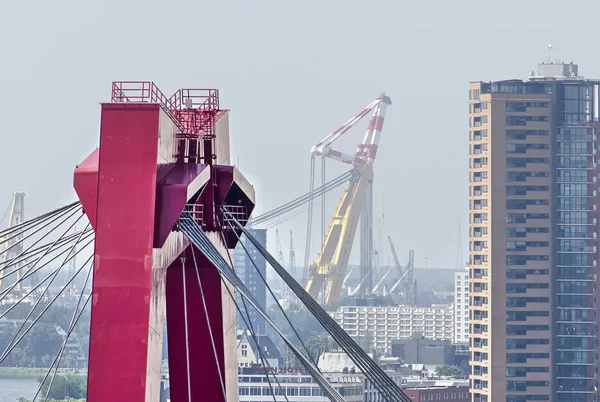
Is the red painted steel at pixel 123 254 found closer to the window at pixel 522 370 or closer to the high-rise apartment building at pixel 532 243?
the high-rise apartment building at pixel 532 243

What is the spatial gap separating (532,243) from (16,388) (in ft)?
140

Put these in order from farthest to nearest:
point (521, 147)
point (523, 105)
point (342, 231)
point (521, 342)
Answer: point (342, 231), point (521, 147), point (523, 105), point (521, 342)

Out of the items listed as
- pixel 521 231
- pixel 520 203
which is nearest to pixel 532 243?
pixel 521 231

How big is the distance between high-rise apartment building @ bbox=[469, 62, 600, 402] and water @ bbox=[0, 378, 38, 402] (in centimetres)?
2900

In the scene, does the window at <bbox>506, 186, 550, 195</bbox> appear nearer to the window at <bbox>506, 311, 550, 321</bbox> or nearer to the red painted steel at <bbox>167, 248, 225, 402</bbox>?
the window at <bbox>506, 311, 550, 321</bbox>

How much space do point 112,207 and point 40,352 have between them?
137053mm

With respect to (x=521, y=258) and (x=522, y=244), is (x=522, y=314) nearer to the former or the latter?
(x=521, y=258)

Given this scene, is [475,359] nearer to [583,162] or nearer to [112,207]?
[583,162]

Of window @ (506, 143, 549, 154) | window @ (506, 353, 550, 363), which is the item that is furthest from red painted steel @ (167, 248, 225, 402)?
window @ (506, 143, 549, 154)

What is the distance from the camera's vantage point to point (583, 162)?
351ft

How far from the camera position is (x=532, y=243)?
342ft

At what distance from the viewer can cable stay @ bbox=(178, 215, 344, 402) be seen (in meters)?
19.8

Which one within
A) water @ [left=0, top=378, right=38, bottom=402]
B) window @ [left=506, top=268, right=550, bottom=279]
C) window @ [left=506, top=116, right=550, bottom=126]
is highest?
window @ [left=506, top=116, right=550, bottom=126]

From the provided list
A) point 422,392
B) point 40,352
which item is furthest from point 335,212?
point 422,392
